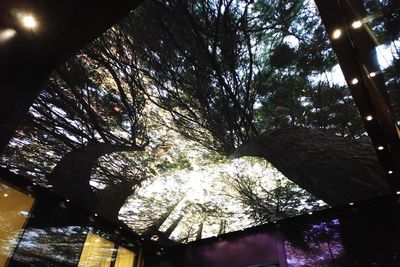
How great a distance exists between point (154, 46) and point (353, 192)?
3.02 metres

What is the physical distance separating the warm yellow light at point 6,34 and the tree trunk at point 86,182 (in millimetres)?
2566

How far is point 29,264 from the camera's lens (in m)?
4.37

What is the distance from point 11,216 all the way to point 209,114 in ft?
10.7

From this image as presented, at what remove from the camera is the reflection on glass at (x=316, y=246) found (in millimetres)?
4629

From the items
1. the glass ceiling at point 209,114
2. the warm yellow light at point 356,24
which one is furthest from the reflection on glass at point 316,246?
the warm yellow light at point 356,24

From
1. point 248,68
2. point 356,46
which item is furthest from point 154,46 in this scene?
point 356,46

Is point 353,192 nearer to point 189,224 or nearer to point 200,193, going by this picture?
point 200,193

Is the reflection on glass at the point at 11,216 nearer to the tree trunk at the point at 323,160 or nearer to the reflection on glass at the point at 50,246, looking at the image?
the reflection on glass at the point at 50,246

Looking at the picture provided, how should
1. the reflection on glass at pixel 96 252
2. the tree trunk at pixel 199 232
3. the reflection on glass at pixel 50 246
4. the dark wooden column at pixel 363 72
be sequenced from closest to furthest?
the dark wooden column at pixel 363 72 → the reflection on glass at pixel 50 246 → the reflection on glass at pixel 96 252 → the tree trunk at pixel 199 232

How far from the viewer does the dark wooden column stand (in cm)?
227

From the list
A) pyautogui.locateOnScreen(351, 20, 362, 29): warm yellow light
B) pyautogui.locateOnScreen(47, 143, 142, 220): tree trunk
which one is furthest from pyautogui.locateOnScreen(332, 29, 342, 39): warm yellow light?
pyautogui.locateOnScreen(47, 143, 142, 220): tree trunk

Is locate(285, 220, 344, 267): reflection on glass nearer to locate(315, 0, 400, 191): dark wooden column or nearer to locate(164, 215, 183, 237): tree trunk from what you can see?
locate(315, 0, 400, 191): dark wooden column

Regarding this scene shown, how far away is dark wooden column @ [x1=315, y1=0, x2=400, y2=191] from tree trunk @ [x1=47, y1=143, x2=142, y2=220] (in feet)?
9.57

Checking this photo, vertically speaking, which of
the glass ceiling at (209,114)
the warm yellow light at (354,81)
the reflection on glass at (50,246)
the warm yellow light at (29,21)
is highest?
the glass ceiling at (209,114)
